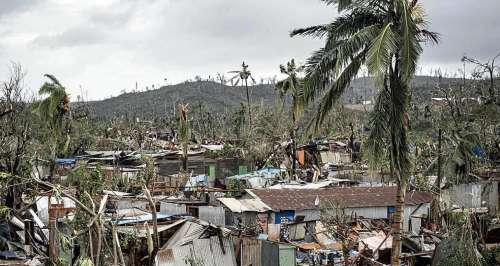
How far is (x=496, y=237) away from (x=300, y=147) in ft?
74.8

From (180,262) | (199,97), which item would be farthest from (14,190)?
(199,97)

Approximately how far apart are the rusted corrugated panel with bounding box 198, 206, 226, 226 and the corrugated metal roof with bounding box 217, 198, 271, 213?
34 cm

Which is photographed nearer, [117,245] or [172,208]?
[117,245]

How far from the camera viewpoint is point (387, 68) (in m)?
12.2

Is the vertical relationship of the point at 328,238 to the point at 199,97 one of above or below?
below

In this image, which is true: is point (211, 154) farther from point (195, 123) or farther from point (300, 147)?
point (195, 123)

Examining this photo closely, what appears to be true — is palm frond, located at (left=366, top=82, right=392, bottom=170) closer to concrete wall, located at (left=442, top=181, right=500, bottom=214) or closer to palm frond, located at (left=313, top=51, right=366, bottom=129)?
palm frond, located at (left=313, top=51, right=366, bottom=129)

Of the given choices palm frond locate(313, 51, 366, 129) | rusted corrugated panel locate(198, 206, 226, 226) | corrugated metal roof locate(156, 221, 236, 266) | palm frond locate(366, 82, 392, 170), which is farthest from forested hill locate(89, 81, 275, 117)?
palm frond locate(366, 82, 392, 170)

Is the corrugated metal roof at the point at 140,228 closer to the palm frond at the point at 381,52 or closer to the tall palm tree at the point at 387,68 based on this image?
the tall palm tree at the point at 387,68

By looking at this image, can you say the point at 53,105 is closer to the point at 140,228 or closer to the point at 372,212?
the point at 140,228

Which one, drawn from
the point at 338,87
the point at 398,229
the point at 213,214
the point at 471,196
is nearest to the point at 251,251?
the point at 398,229

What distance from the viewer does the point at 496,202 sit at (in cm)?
2577

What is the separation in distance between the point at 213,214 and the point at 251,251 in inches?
196

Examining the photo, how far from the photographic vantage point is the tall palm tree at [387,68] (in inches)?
484
